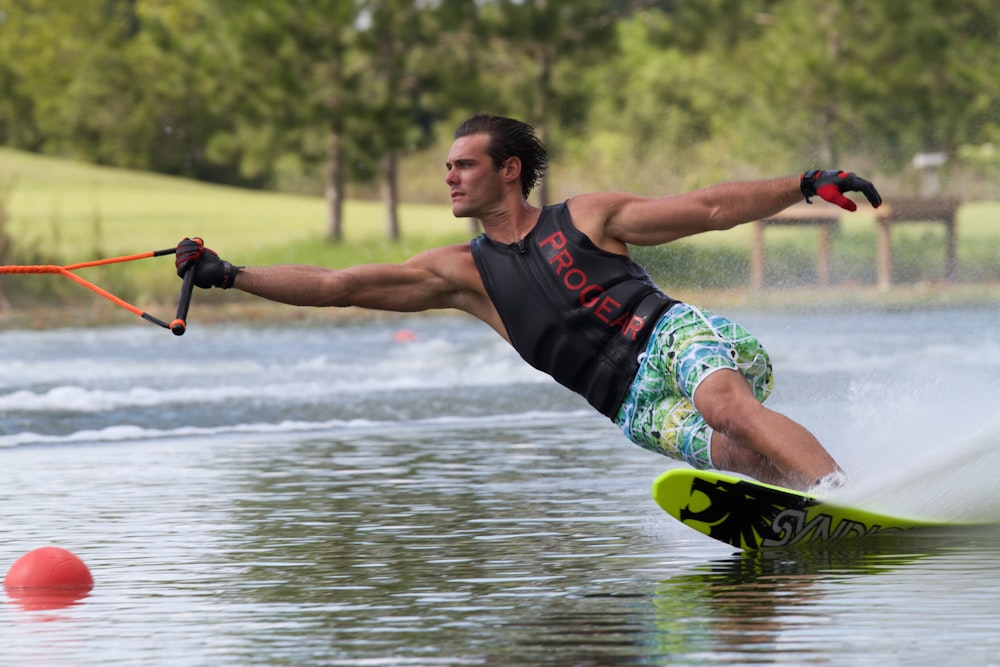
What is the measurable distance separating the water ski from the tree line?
33.2m

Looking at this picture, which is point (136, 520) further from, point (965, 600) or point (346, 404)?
point (346, 404)

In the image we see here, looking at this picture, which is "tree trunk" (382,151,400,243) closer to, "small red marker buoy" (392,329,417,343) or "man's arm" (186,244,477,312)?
"small red marker buoy" (392,329,417,343)

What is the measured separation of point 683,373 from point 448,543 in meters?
1.16

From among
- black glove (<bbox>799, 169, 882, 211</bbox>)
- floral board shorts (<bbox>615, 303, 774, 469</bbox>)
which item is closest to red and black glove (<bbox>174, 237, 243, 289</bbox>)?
floral board shorts (<bbox>615, 303, 774, 469</bbox>)

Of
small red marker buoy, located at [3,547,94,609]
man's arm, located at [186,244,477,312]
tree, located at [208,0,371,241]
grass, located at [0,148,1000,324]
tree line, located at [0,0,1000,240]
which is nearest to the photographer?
small red marker buoy, located at [3,547,94,609]

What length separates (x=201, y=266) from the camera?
21.3 feet

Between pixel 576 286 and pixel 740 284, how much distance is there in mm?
27601

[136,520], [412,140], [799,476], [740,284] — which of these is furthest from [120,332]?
[799,476]

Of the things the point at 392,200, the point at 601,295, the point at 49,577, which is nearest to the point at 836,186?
the point at 601,295

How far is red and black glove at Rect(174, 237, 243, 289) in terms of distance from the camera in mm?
6465

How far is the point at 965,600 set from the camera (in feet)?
17.7

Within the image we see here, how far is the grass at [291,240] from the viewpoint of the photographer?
3331 cm

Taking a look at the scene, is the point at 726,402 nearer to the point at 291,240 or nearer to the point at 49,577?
the point at 49,577

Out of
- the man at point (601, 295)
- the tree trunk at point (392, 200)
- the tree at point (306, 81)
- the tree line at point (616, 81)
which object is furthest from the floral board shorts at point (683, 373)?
the tree trunk at point (392, 200)
